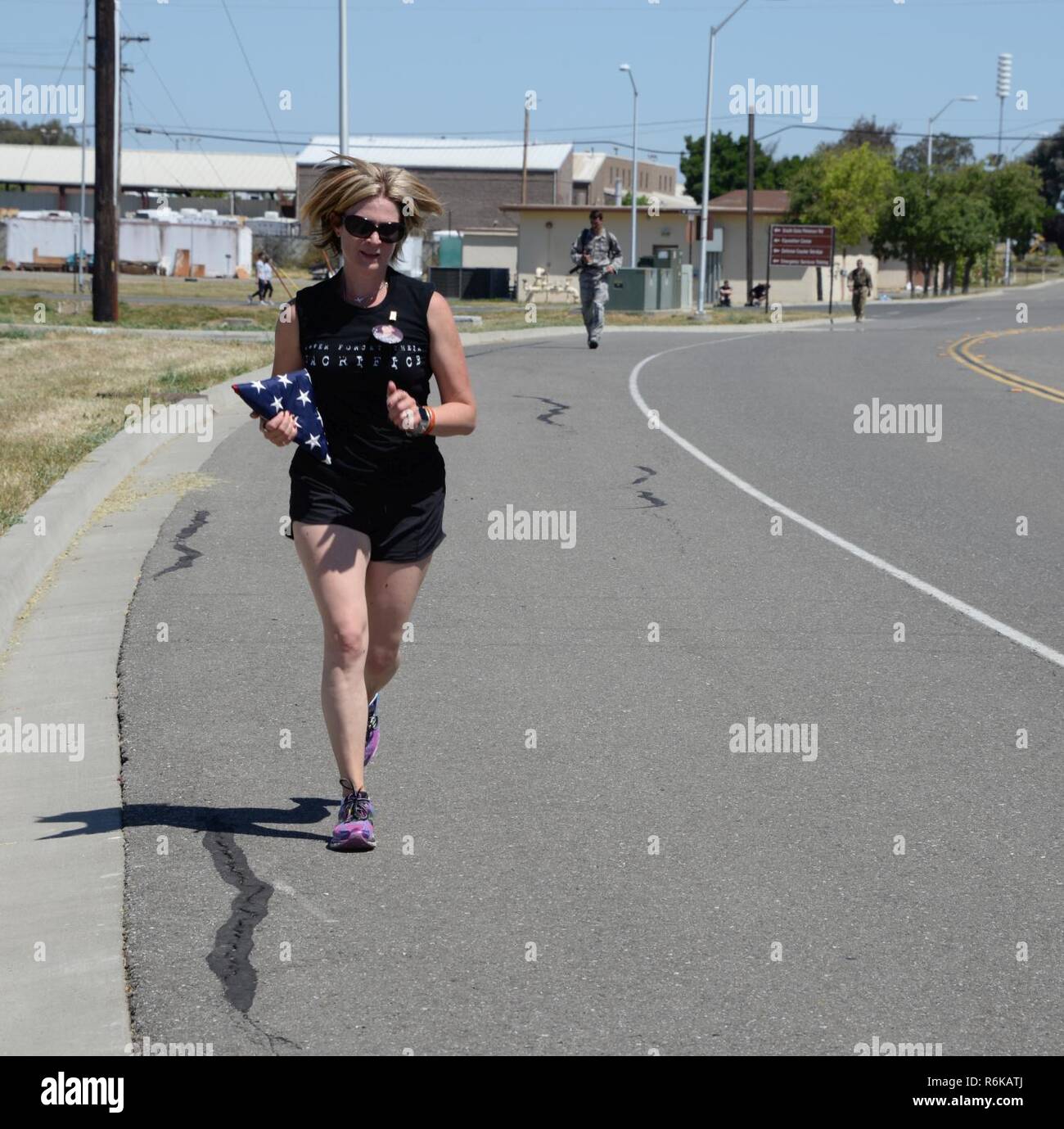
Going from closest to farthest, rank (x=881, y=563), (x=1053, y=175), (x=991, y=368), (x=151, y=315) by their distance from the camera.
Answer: (x=881, y=563) → (x=991, y=368) → (x=151, y=315) → (x=1053, y=175)

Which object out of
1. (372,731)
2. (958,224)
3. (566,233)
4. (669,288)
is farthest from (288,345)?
(958,224)

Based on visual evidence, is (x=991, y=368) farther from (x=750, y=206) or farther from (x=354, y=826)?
(x=750, y=206)

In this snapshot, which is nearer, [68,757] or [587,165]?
[68,757]

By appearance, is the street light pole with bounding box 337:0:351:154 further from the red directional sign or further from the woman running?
the red directional sign

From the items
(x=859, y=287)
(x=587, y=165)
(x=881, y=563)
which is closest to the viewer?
(x=881, y=563)

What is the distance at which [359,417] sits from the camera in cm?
518

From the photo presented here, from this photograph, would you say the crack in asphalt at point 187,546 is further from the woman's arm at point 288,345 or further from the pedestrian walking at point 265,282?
the pedestrian walking at point 265,282

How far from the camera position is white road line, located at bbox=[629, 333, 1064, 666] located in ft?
26.9

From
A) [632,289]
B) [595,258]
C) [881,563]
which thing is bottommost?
[881,563]

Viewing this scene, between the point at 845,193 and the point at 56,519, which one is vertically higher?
the point at 845,193

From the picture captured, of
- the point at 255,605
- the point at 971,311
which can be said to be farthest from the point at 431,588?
the point at 971,311

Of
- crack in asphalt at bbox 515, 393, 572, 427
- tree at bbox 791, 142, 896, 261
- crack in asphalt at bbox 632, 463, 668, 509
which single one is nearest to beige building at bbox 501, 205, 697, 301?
tree at bbox 791, 142, 896, 261

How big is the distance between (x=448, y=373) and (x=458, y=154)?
357 ft
